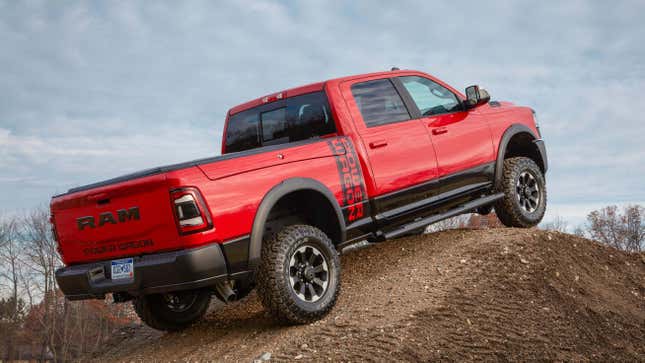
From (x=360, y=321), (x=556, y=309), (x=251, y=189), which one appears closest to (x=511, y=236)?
(x=556, y=309)

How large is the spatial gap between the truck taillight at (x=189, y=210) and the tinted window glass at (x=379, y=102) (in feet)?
7.08

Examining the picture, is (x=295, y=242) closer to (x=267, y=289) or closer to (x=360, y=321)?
(x=267, y=289)

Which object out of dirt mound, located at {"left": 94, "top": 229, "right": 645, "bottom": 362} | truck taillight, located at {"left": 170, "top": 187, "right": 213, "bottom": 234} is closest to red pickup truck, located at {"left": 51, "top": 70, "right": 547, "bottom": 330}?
truck taillight, located at {"left": 170, "top": 187, "right": 213, "bottom": 234}

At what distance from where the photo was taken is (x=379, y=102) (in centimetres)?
574

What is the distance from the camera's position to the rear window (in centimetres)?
542

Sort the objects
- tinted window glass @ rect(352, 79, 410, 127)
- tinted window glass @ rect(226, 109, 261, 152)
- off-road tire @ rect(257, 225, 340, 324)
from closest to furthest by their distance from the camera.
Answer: off-road tire @ rect(257, 225, 340, 324)
tinted window glass @ rect(352, 79, 410, 127)
tinted window glass @ rect(226, 109, 261, 152)

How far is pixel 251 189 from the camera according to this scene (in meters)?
4.21

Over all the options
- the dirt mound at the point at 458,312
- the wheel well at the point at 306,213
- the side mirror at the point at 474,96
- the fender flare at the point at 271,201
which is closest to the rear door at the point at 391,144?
Answer: the wheel well at the point at 306,213

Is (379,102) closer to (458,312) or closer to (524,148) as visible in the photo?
(458,312)

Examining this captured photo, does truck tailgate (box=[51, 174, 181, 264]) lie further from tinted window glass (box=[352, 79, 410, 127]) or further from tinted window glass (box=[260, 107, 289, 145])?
tinted window glass (box=[352, 79, 410, 127])

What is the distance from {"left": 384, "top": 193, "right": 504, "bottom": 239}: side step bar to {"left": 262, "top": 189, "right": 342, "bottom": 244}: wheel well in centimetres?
72

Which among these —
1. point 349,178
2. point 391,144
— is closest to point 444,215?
point 391,144

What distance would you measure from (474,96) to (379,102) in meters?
1.43

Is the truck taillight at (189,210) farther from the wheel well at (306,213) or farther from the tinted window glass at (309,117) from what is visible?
the tinted window glass at (309,117)
